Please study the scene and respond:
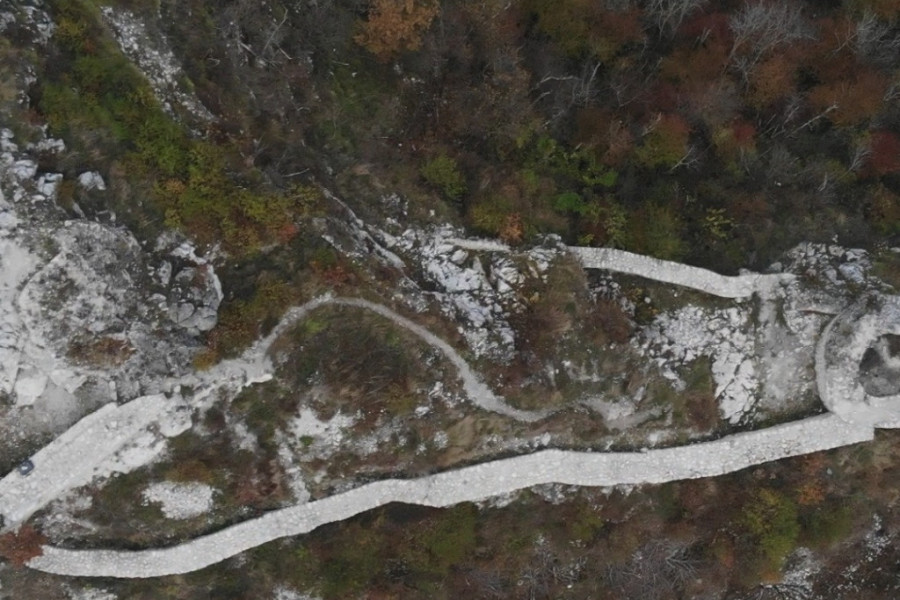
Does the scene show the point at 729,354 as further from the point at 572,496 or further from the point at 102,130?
the point at 102,130

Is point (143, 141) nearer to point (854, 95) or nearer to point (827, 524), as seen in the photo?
point (854, 95)

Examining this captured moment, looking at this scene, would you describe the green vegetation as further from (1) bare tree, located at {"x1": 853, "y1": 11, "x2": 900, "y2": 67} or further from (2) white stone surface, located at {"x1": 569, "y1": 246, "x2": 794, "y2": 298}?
(1) bare tree, located at {"x1": 853, "y1": 11, "x2": 900, "y2": 67}

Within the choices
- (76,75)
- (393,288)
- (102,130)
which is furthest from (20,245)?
(393,288)

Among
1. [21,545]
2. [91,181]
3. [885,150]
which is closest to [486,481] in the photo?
[21,545]

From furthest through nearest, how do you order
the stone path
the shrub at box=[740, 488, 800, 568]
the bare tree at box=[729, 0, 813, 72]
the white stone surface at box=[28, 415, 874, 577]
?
the shrub at box=[740, 488, 800, 568] → the bare tree at box=[729, 0, 813, 72] → the white stone surface at box=[28, 415, 874, 577] → the stone path

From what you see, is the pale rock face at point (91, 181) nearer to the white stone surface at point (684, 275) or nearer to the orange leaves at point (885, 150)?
the white stone surface at point (684, 275)

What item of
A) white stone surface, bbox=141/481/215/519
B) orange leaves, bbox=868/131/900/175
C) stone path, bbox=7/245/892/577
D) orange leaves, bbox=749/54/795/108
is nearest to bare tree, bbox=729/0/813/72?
orange leaves, bbox=749/54/795/108
